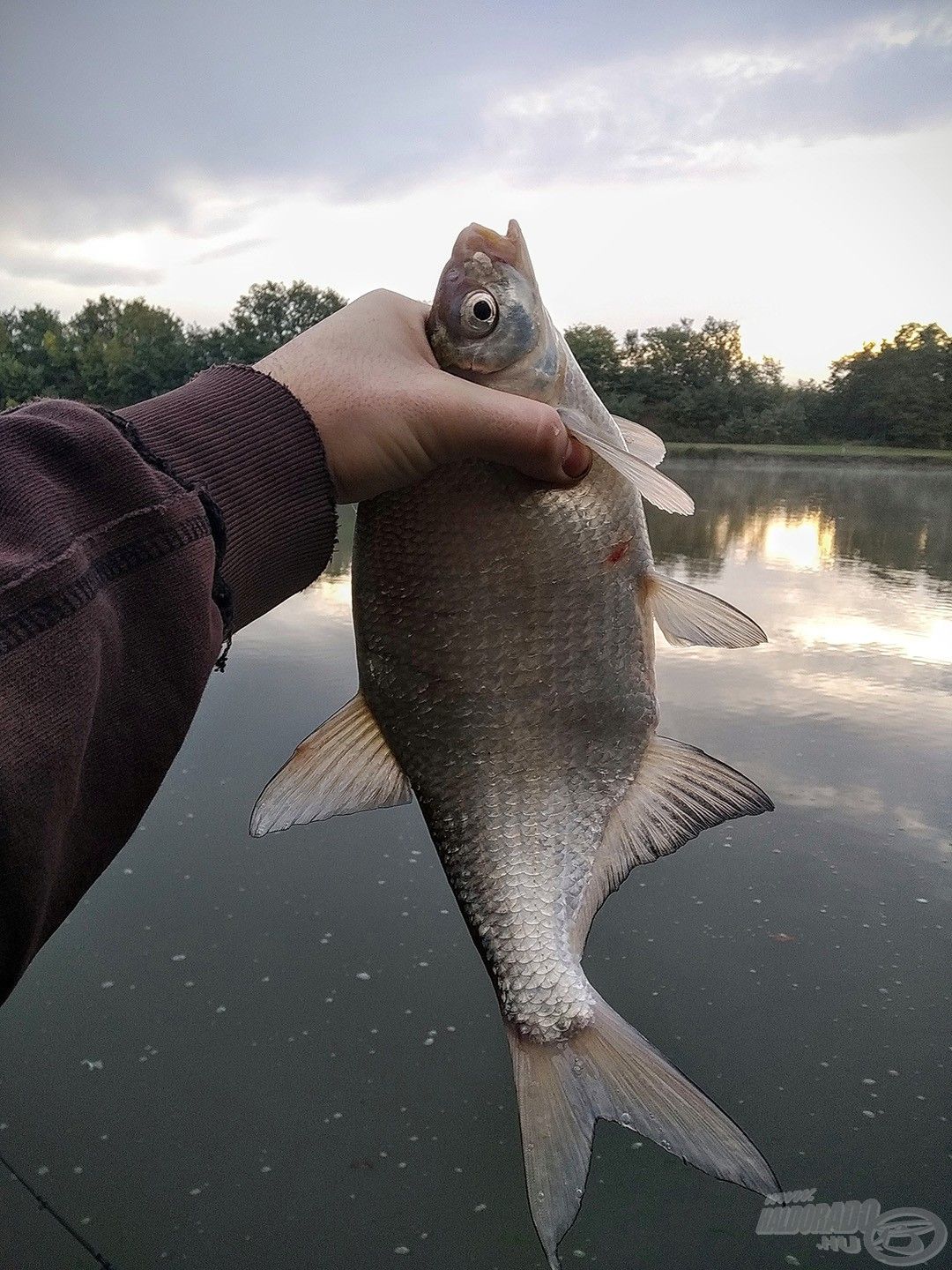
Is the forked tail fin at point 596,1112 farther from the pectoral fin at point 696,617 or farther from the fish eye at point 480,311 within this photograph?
the fish eye at point 480,311

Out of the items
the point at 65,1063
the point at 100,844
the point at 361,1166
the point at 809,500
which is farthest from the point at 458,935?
the point at 809,500

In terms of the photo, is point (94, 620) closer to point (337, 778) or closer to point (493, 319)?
point (337, 778)

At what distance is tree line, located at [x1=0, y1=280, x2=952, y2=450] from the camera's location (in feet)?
121

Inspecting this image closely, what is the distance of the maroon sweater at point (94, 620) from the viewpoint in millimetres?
876

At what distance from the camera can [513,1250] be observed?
84.7 inches

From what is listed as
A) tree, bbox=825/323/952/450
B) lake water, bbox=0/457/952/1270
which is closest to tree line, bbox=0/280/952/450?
tree, bbox=825/323/952/450

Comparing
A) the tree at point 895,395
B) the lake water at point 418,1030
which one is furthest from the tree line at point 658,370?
the lake water at point 418,1030

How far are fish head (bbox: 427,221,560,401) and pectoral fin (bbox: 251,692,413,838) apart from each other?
1.99 ft

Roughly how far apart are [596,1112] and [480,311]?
1293 millimetres

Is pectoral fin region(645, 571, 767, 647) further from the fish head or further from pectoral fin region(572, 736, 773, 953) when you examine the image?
the fish head

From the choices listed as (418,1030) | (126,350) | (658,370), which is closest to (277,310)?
(126,350)

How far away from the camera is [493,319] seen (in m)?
1.56

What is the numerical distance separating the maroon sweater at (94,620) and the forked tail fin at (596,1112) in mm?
783

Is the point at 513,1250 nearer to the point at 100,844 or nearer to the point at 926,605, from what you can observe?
the point at 100,844
